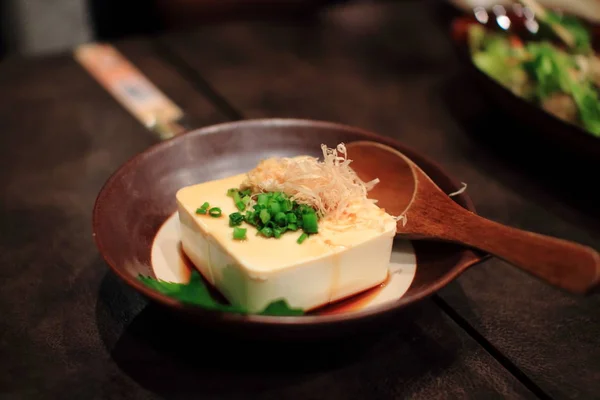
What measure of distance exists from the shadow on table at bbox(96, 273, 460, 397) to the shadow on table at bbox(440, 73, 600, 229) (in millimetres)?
716

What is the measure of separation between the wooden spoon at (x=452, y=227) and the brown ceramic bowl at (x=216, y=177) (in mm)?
45

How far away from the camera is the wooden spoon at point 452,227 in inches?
35.9

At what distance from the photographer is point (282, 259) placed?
1.02m

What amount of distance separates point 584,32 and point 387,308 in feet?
5.58

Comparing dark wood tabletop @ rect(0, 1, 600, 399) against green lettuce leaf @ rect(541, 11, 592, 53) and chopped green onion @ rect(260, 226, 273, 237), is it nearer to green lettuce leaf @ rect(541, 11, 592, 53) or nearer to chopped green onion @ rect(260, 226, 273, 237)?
chopped green onion @ rect(260, 226, 273, 237)

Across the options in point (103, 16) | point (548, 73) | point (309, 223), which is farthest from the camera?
point (103, 16)

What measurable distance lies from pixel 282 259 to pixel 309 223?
3.9 inches

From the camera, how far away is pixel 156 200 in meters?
1.32

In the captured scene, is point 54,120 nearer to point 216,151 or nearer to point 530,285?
point 216,151

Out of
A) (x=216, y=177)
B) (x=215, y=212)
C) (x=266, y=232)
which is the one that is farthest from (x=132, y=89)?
(x=266, y=232)

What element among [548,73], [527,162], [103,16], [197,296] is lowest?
[103,16]

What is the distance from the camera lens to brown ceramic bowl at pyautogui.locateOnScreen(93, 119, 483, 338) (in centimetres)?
91

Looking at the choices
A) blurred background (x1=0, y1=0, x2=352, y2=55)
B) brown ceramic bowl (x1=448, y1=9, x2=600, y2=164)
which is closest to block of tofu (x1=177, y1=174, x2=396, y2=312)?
brown ceramic bowl (x1=448, y1=9, x2=600, y2=164)

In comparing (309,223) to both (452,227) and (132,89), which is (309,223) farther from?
(132,89)
